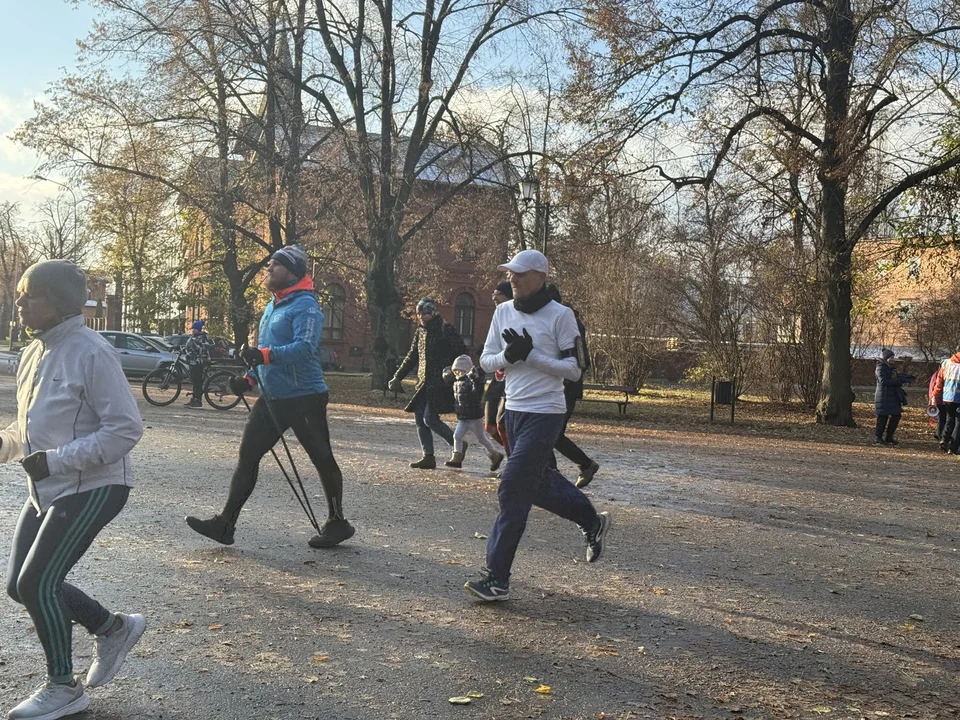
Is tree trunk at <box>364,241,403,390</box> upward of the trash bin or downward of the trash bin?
upward

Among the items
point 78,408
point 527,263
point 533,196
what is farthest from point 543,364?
point 533,196

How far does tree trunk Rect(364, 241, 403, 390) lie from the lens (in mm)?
26127

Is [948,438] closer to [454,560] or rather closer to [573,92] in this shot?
[573,92]

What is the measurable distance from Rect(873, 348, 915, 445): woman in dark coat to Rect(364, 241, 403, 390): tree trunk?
12283mm

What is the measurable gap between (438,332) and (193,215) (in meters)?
19.5

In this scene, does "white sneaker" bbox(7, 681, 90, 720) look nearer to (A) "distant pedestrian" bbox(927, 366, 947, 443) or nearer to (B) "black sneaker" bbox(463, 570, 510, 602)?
(B) "black sneaker" bbox(463, 570, 510, 602)

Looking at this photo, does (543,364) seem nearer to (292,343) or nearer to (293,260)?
(292,343)

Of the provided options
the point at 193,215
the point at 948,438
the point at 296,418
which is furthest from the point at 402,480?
the point at 193,215

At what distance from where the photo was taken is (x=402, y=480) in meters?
10.4

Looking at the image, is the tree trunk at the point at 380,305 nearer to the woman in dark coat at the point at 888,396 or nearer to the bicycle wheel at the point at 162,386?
the bicycle wheel at the point at 162,386

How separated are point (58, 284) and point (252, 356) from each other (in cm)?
254

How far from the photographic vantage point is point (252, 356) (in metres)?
6.21

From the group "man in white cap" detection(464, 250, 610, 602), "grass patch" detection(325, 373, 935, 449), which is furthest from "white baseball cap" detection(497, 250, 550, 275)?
"grass patch" detection(325, 373, 935, 449)

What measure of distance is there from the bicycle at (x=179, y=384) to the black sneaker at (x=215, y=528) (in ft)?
39.4
